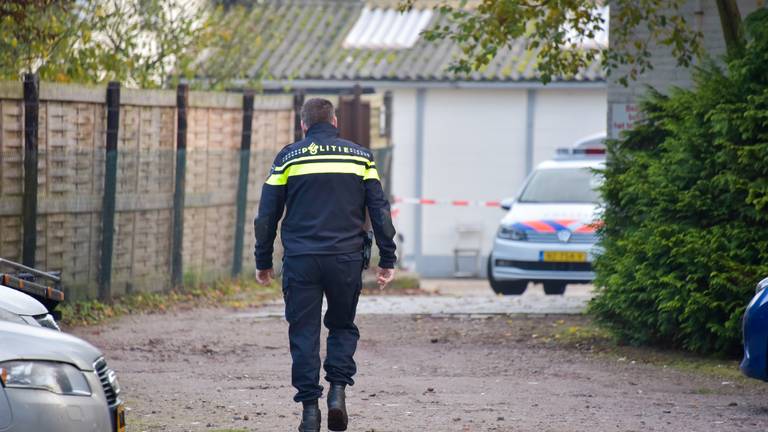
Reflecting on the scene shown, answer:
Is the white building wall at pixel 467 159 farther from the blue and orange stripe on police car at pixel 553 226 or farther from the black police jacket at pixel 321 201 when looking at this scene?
the black police jacket at pixel 321 201

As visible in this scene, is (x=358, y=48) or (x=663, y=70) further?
(x=358, y=48)

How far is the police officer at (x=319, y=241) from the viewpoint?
7.70 m

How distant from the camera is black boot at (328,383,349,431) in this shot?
297 inches

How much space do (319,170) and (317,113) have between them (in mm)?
384

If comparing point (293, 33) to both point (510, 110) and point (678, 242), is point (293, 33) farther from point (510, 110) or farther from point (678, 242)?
point (678, 242)

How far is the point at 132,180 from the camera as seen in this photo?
14.5 m

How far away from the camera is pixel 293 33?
99.7 feet

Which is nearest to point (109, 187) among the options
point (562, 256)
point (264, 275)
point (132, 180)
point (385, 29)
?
point (132, 180)

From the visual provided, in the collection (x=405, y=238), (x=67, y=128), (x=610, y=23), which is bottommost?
→ (x=405, y=238)

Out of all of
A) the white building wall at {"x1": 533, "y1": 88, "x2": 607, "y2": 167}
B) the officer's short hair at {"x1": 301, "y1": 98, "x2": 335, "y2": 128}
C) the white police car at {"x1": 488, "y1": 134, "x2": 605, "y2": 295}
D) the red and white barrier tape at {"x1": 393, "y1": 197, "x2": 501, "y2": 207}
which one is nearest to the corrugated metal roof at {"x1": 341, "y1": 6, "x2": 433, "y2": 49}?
the white building wall at {"x1": 533, "y1": 88, "x2": 607, "y2": 167}

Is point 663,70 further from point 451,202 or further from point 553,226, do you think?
point 451,202

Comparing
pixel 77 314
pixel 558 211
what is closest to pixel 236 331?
pixel 77 314

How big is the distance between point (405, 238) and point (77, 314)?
14.6 meters

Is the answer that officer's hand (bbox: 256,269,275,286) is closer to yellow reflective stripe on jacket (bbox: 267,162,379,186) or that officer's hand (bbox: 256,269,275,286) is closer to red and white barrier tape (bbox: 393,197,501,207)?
yellow reflective stripe on jacket (bbox: 267,162,379,186)
